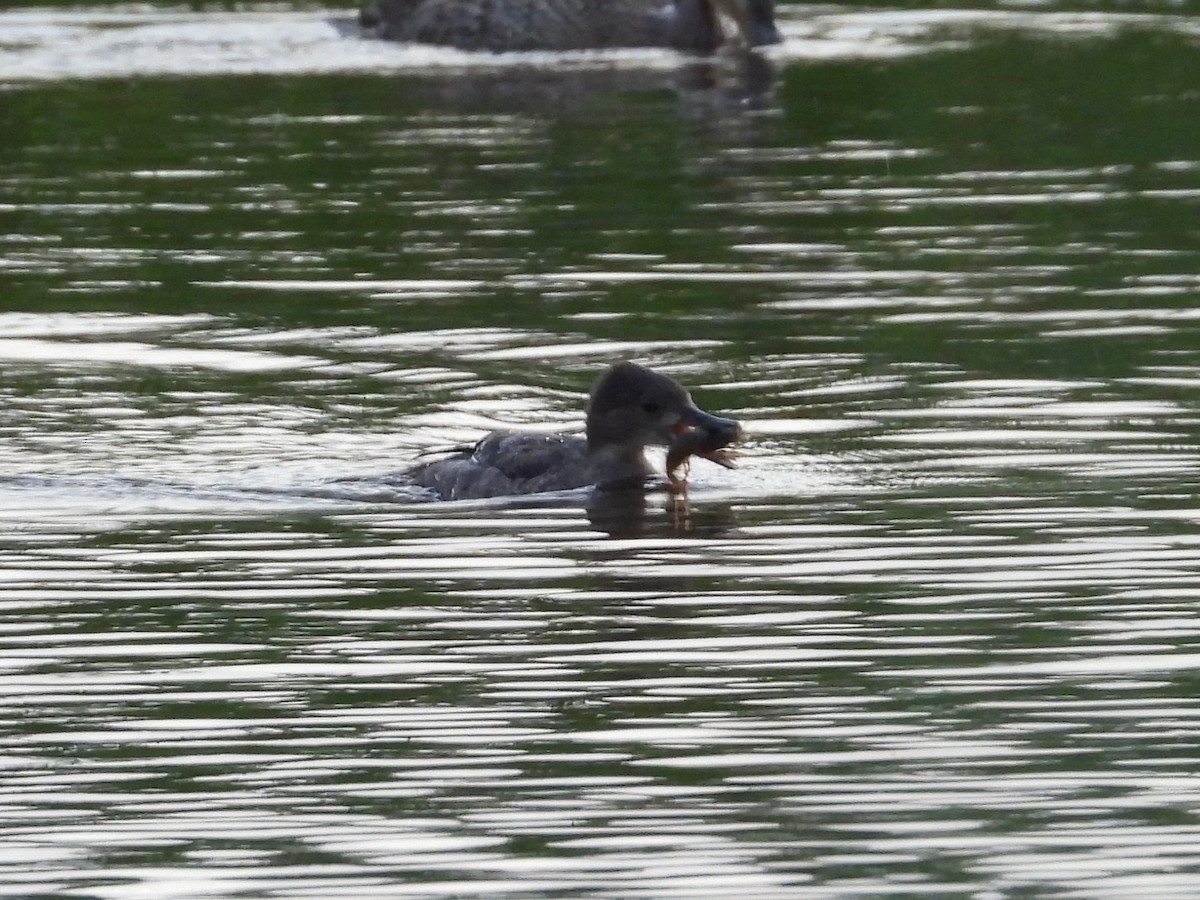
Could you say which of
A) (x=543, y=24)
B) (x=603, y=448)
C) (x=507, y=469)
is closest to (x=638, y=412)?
(x=603, y=448)

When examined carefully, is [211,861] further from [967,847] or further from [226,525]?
[226,525]

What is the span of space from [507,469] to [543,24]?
17536 mm

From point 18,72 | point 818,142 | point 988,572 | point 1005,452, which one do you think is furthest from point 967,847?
point 18,72

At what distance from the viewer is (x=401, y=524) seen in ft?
41.3

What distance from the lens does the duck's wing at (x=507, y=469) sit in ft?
43.1

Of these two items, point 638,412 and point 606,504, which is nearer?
point 606,504

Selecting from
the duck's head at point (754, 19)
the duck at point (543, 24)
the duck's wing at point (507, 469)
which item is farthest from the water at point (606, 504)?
the duck at point (543, 24)

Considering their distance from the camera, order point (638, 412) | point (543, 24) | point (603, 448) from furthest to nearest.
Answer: point (543, 24)
point (603, 448)
point (638, 412)

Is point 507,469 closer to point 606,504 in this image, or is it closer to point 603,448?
point 606,504

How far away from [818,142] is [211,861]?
16294 millimetres

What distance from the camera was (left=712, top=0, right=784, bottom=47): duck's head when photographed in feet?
96.0

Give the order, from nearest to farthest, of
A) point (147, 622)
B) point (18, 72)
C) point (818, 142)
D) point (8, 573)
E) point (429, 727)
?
1. point (429, 727)
2. point (147, 622)
3. point (8, 573)
4. point (818, 142)
5. point (18, 72)

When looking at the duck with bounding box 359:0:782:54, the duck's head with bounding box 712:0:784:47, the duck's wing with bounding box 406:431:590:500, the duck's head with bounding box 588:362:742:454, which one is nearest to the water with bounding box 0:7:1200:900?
the duck's wing with bounding box 406:431:590:500

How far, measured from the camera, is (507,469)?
13.2m
